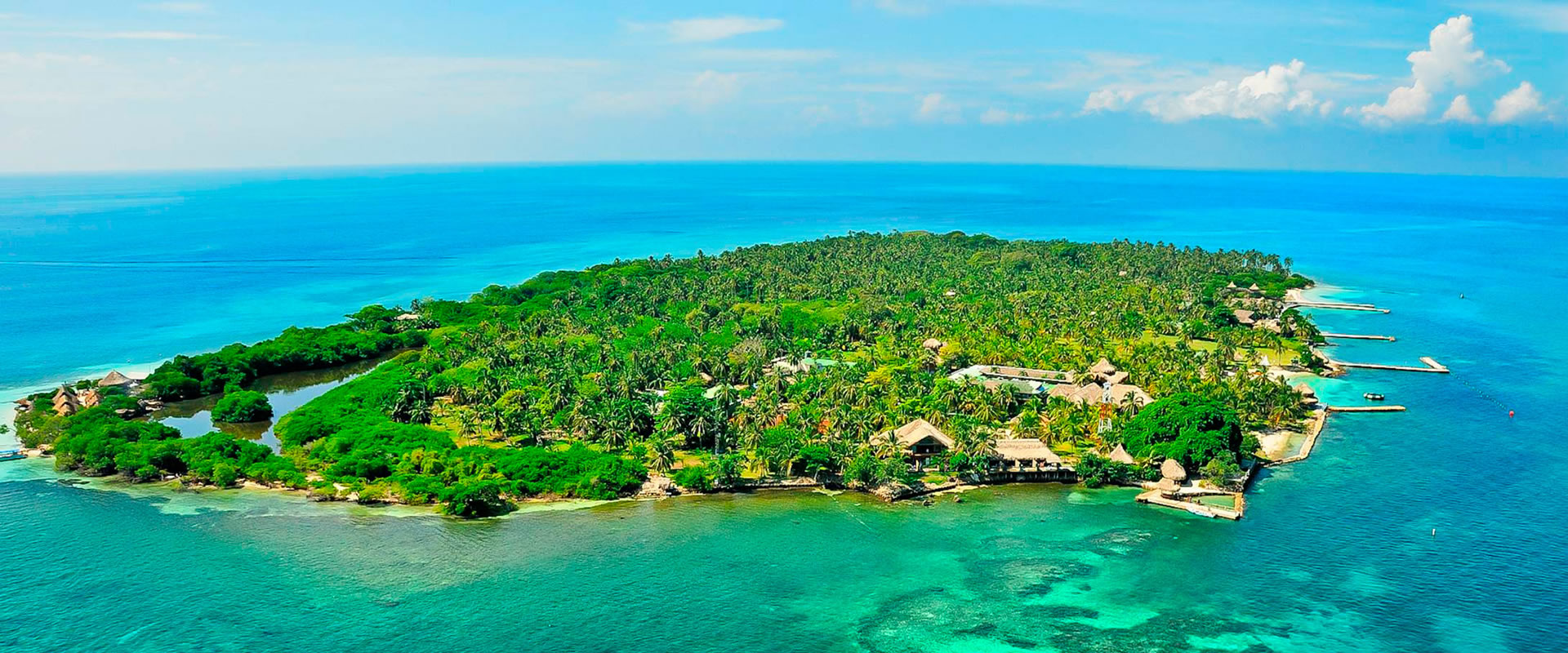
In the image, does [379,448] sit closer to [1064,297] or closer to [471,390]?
[471,390]

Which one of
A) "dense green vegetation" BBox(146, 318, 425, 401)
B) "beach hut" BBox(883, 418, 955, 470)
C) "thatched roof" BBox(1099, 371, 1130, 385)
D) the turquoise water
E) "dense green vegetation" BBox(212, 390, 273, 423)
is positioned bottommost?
Result: the turquoise water

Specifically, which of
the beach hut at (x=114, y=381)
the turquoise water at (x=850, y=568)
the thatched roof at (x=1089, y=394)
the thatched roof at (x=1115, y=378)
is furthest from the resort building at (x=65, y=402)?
the thatched roof at (x=1115, y=378)

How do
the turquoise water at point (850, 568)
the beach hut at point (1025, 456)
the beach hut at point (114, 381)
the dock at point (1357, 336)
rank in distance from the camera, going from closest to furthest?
the turquoise water at point (850, 568) → the beach hut at point (1025, 456) → the beach hut at point (114, 381) → the dock at point (1357, 336)

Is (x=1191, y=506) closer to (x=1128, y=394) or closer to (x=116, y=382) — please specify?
(x=1128, y=394)

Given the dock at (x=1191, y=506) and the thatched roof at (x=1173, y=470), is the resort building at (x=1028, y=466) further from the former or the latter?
the thatched roof at (x=1173, y=470)

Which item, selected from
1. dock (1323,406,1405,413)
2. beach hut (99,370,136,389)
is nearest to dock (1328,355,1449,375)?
dock (1323,406,1405,413)

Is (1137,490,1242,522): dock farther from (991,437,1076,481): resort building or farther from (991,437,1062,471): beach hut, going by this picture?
(991,437,1062,471): beach hut
